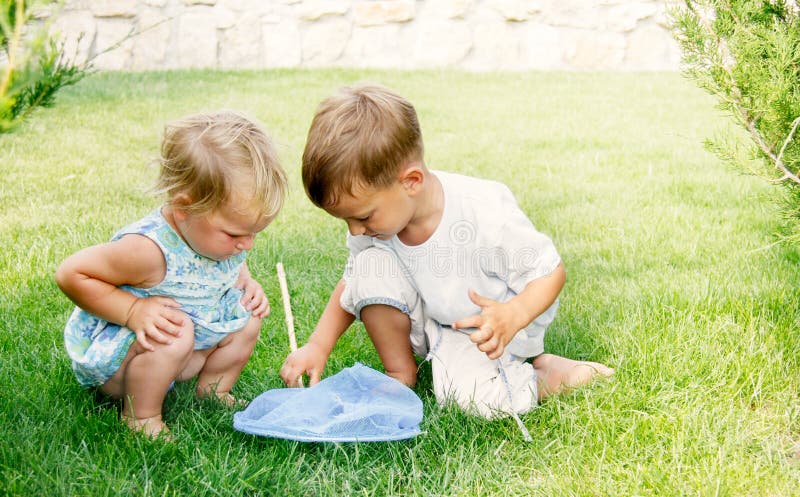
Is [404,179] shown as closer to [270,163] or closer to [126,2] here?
[270,163]

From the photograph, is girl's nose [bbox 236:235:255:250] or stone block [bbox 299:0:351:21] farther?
stone block [bbox 299:0:351:21]

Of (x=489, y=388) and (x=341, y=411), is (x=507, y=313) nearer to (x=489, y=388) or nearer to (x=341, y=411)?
(x=489, y=388)

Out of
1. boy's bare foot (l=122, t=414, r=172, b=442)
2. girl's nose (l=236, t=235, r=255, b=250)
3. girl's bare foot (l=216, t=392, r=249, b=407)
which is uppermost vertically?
girl's nose (l=236, t=235, r=255, b=250)

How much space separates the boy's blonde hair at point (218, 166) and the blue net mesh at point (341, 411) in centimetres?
48

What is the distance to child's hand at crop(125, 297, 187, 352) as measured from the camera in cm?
197

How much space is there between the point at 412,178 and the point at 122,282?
78cm

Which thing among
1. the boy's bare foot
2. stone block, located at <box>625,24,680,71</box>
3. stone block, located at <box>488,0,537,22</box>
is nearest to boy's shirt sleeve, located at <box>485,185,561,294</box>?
the boy's bare foot

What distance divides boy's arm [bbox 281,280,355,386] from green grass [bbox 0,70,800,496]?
0.11 meters

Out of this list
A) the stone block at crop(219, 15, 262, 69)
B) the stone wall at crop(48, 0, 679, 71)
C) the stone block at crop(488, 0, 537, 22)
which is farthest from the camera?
the stone block at crop(488, 0, 537, 22)

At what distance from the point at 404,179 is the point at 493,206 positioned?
0.95ft

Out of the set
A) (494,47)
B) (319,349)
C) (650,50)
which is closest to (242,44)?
(494,47)

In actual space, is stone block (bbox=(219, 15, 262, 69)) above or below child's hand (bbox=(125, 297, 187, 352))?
below

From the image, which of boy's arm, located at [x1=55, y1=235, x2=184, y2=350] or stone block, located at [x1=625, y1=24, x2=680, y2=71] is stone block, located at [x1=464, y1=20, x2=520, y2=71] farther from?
boy's arm, located at [x1=55, y1=235, x2=184, y2=350]

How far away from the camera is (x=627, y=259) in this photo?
3154mm
